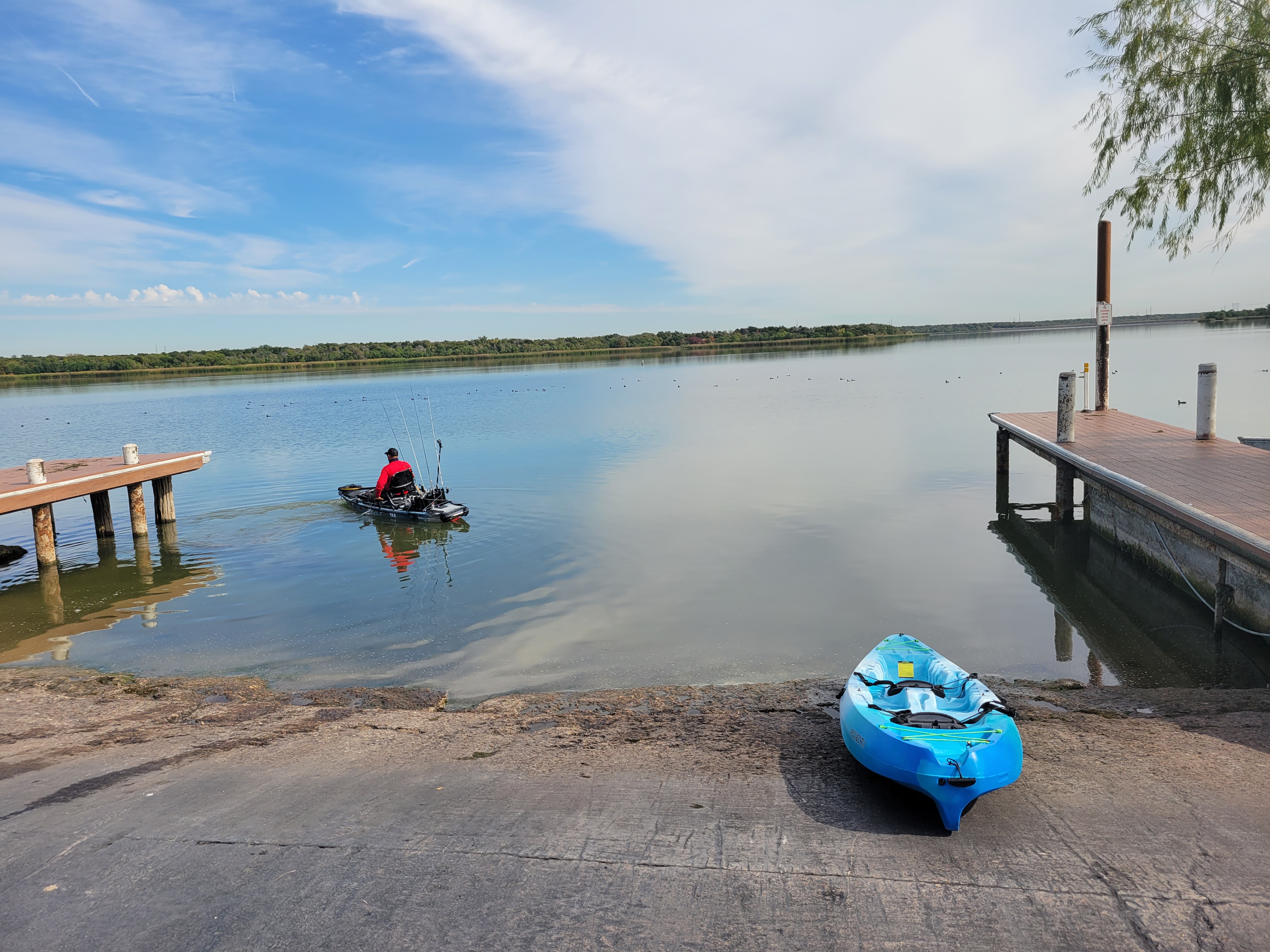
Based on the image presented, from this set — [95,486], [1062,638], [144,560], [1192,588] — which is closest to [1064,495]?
[1192,588]

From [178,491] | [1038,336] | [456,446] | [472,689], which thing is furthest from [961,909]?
[1038,336]

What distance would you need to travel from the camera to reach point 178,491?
21938 mm

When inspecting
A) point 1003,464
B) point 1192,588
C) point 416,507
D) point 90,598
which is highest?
point 1003,464

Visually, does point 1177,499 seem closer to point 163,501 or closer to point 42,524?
point 42,524

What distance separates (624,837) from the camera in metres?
4.67

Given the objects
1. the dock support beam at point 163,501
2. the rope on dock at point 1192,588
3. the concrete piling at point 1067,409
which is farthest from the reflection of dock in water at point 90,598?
the concrete piling at point 1067,409

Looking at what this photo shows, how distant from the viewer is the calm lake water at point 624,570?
9.12 metres

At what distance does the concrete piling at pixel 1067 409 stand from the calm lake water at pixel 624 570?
1.78 metres

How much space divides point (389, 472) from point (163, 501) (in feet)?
16.9

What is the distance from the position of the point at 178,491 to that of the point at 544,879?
848 inches

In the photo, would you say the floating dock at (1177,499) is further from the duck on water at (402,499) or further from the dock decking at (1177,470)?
the duck on water at (402,499)

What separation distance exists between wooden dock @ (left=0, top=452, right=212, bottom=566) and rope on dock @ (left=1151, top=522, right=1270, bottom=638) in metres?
17.5

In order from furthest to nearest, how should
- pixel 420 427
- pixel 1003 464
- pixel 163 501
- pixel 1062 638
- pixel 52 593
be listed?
pixel 420 427 → pixel 1003 464 → pixel 163 501 → pixel 52 593 → pixel 1062 638

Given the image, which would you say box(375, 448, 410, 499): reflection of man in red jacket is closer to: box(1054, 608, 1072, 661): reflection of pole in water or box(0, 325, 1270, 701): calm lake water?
box(0, 325, 1270, 701): calm lake water
